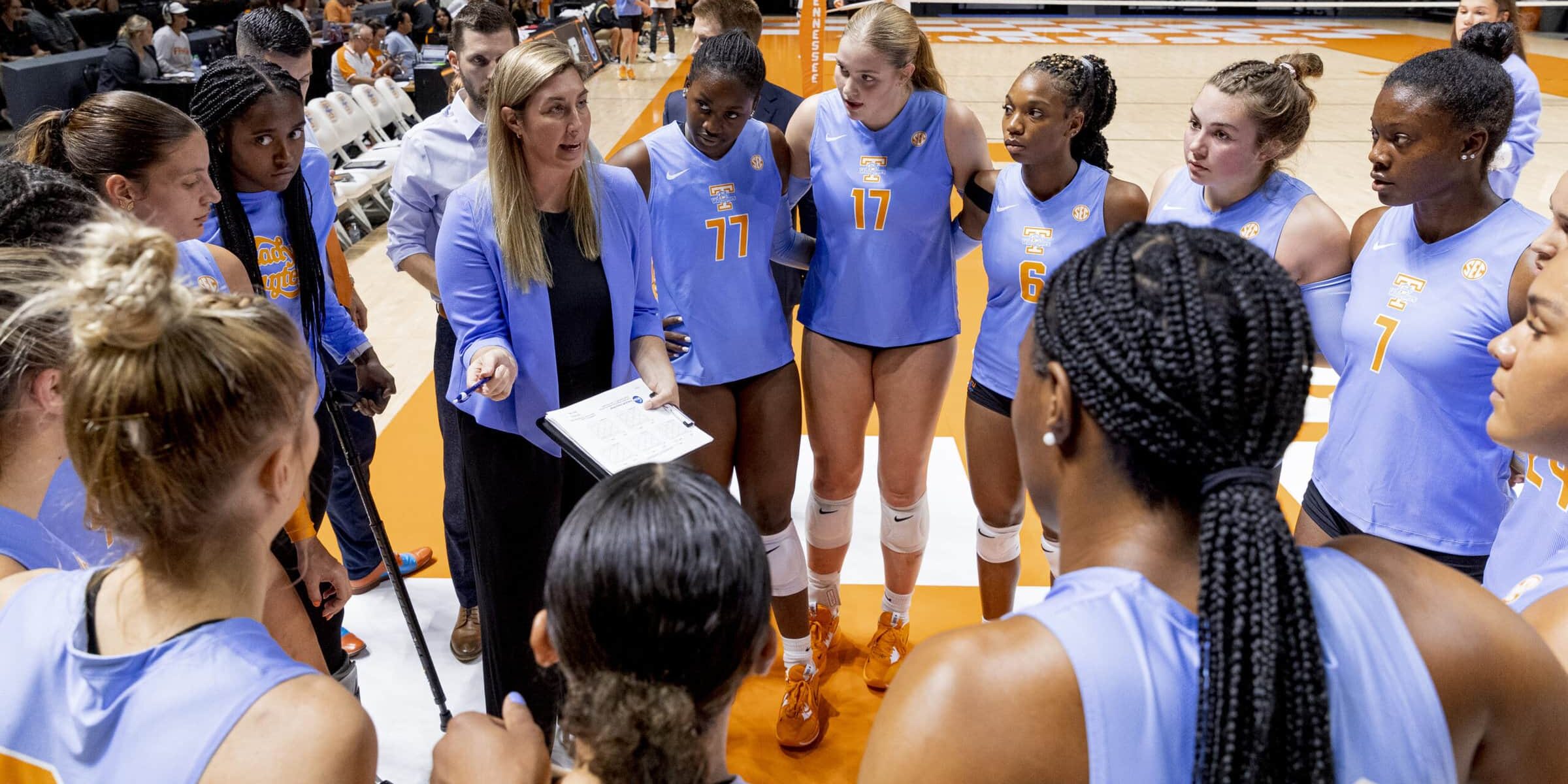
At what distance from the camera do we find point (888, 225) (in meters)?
2.87

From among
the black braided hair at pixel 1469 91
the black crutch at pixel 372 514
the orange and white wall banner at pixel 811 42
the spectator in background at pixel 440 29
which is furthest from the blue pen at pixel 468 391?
the spectator in background at pixel 440 29

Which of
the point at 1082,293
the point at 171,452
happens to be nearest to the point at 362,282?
the point at 171,452

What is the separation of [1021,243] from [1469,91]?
3.30 feet

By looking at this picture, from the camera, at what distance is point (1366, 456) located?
7.23ft

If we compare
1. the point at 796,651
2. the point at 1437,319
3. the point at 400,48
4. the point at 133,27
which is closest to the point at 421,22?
the point at 400,48

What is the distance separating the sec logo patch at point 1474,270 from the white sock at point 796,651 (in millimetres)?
1788

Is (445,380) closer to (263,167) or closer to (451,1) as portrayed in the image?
(263,167)

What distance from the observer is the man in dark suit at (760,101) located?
151 inches

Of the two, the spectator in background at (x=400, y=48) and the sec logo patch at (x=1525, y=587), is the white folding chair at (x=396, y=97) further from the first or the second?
the sec logo patch at (x=1525, y=587)

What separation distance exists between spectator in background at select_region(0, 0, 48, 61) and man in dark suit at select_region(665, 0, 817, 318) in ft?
30.5

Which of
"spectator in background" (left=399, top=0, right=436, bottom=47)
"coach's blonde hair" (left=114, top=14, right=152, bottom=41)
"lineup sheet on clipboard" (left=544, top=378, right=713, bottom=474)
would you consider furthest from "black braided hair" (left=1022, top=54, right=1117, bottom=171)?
"spectator in background" (left=399, top=0, right=436, bottom=47)

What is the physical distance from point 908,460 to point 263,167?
182 centimetres

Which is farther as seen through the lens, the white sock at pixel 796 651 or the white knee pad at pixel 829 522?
the white knee pad at pixel 829 522

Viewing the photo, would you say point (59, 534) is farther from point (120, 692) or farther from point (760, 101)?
point (760, 101)
